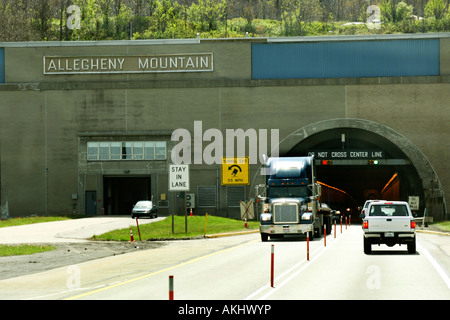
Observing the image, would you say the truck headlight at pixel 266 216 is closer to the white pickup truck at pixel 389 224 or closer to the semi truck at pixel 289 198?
the semi truck at pixel 289 198

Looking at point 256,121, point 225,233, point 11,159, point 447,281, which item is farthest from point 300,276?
point 11,159

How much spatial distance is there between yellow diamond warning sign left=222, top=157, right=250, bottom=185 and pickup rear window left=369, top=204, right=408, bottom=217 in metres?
37.7

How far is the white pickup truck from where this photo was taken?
1158 inches

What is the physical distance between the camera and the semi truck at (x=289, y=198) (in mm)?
37750

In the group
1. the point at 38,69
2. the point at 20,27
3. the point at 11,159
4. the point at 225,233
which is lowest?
the point at 225,233

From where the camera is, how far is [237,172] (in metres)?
67.8

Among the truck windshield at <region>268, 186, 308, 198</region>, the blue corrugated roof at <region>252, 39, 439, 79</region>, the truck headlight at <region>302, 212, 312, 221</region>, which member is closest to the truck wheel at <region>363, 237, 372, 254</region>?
the truck headlight at <region>302, 212, 312, 221</region>

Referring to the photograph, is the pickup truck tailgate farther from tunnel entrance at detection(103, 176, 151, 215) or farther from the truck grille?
tunnel entrance at detection(103, 176, 151, 215)

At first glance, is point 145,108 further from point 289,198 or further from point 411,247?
point 411,247

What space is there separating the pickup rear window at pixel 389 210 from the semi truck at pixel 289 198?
25.3ft

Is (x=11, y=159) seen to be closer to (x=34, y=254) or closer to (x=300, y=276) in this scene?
(x=34, y=254)

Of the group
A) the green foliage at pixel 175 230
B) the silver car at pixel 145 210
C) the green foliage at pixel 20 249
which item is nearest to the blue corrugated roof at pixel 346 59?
the silver car at pixel 145 210

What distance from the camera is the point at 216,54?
69375mm

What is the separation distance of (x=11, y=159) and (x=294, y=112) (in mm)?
26547
